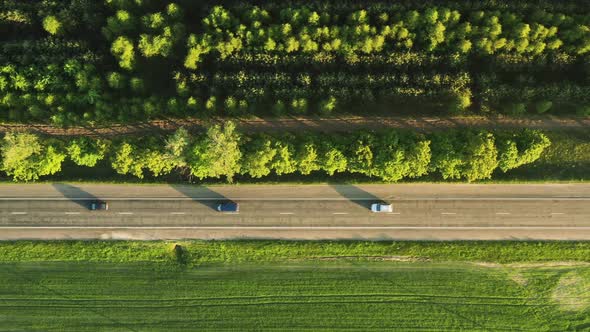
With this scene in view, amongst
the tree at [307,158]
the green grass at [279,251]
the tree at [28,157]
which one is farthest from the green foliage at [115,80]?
the tree at [307,158]

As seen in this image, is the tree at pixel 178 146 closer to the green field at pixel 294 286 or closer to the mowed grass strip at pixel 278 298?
the green field at pixel 294 286

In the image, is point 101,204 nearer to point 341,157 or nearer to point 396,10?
point 341,157

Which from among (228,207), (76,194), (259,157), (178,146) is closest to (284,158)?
(259,157)

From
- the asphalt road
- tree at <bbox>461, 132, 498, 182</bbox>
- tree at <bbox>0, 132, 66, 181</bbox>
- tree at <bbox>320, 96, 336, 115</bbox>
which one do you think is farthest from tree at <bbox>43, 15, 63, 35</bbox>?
tree at <bbox>461, 132, 498, 182</bbox>

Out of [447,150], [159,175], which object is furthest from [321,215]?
[159,175]

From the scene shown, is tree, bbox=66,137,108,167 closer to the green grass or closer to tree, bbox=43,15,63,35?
the green grass
